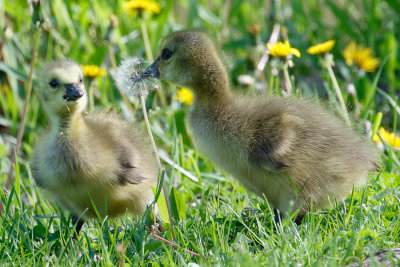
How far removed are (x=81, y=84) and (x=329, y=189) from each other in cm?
133

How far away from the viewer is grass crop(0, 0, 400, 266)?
2.63 metres

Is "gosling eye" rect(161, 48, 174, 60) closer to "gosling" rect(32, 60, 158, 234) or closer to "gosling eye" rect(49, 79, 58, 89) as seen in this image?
"gosling" rect(32, 60, 158, 234)

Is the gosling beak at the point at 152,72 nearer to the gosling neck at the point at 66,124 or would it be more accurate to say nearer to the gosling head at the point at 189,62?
the gosling head at the point at 189,62

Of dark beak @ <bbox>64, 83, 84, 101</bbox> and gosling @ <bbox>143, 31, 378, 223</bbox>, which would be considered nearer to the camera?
gosling @ <bbox>143, 31, 378, 223</bbox>

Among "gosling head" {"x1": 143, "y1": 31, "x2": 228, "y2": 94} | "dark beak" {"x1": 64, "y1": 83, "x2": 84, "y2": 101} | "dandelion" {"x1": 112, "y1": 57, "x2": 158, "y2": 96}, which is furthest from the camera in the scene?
"gosling head" {"x1": 143, "y1": 31, "x2": 228, "y2": 94}

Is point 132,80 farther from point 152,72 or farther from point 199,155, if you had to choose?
point 199,155

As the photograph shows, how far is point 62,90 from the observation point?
3.12 m

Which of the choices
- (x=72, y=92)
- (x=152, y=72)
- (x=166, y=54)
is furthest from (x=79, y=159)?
(x=166, y=54)

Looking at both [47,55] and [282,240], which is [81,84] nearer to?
[282,240]

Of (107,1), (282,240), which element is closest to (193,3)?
(107,1)

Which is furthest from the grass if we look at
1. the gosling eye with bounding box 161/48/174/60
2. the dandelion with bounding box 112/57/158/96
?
the dandelion with bounding box 112/57/158/96

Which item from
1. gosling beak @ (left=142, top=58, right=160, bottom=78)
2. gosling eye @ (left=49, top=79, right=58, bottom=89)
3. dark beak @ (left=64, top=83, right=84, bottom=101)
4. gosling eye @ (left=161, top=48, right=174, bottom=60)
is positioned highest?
gosling eye @ (left=161, top=48, right=174, bottom=60)

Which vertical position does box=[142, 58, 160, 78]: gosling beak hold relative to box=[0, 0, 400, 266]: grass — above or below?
above

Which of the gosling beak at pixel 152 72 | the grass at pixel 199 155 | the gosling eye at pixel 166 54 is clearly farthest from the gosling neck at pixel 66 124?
the gosling eye at pixel 166 54
